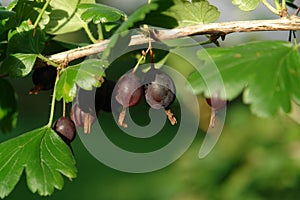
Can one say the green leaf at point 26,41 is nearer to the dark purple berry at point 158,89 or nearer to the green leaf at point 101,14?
the green leaf at point 101,14

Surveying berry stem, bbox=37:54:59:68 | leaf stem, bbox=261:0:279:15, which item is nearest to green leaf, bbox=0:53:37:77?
berry stem, bbox=37:54:59:68

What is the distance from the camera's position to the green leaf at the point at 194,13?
4.15 feet

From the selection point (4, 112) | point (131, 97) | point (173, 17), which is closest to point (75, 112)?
point (131, 97)

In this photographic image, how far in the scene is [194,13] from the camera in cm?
132

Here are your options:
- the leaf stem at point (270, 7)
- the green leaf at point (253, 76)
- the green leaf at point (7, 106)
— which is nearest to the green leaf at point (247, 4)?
the leaf stem at point (270, 7)

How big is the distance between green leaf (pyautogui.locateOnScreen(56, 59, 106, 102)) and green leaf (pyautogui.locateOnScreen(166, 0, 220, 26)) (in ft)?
0.64

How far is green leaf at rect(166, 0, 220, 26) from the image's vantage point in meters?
1.26

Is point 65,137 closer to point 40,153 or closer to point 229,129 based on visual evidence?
point 40,153

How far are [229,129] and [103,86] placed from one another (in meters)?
2.04

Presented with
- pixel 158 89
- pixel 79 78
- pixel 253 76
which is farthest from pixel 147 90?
pixel 253 76

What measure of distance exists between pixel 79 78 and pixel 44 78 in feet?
0.57

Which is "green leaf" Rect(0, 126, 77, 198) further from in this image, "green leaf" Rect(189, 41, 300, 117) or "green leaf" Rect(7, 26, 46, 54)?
"green leaf" Rect(189, 41, 300, 117)

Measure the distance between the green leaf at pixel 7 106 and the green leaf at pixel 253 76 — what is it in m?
0.69

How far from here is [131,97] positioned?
120 cm
